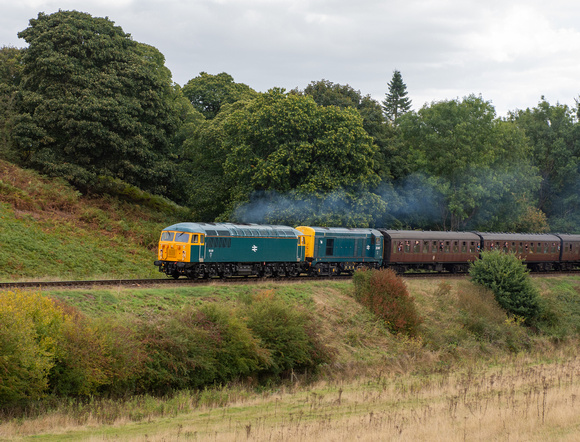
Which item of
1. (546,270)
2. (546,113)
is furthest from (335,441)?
(546,113)

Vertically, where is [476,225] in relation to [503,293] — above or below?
above

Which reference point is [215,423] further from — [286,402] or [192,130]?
[192,130]

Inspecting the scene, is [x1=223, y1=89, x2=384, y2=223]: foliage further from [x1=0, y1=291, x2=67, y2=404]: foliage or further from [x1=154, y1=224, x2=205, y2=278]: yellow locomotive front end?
[x1=0, y1=291, x2=67, y2=404]: foliage

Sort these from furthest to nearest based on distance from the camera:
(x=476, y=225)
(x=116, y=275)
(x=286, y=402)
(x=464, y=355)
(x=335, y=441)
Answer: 1. (x=476, y=225)
2. (x=116, y=275)
3. (x=464, y=355)
4. (x=286, y=402)
5. (x=335, y=441)

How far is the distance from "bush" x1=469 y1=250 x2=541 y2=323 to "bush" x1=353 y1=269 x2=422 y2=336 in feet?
25.2

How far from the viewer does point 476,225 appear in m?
65.9

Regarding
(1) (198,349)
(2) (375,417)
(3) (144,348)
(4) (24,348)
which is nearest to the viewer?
(4) (24,348)

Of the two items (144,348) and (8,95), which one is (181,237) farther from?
(8,95)

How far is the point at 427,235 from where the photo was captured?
45.6 metres

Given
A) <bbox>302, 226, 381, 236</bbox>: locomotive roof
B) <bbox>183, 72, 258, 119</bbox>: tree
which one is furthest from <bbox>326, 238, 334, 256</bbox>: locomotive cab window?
<bbox>183, 72, 258, 119</bbox>: tree

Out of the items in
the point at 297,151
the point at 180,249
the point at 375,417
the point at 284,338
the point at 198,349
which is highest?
the point at 297,151

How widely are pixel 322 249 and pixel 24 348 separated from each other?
81.0 feet


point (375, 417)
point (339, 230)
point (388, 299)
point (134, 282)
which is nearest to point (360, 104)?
point (339, 230)

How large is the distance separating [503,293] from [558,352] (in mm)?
6178
